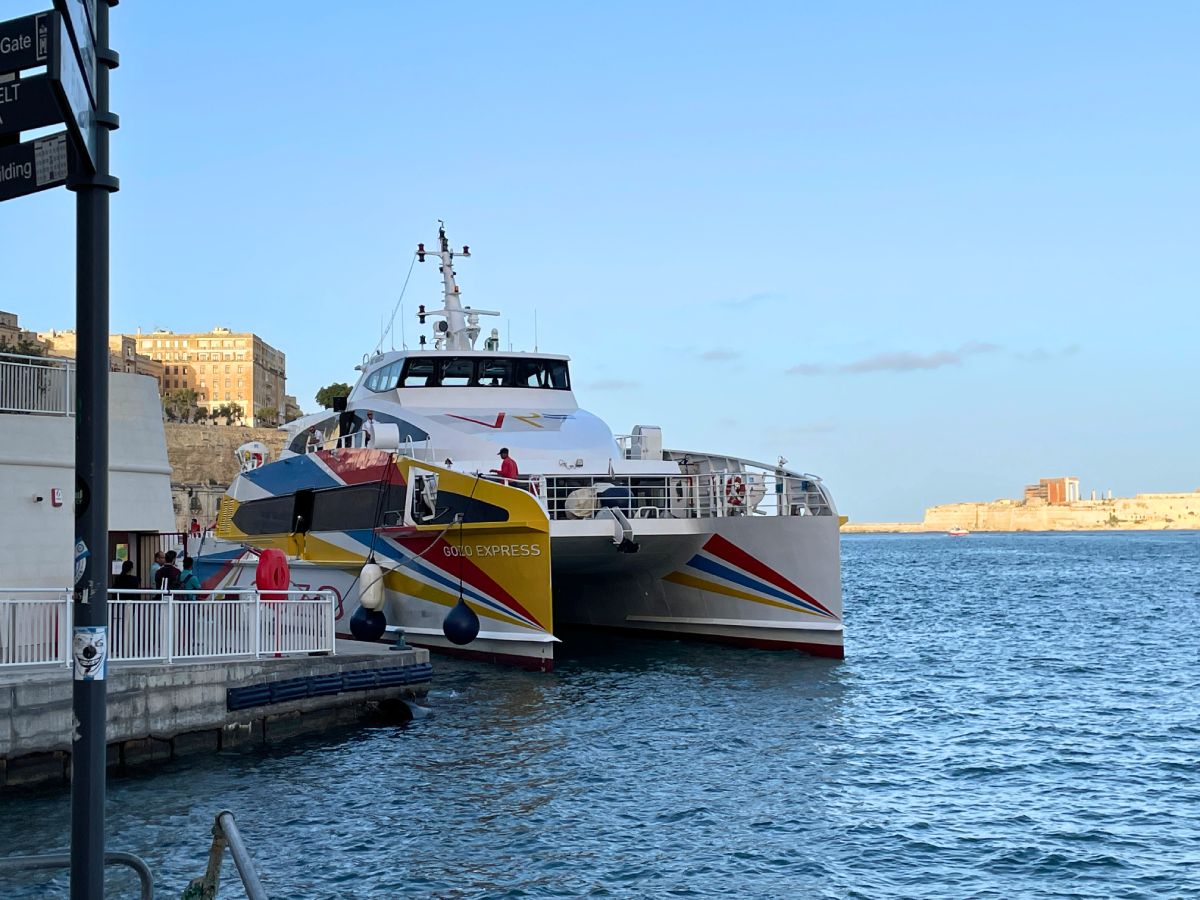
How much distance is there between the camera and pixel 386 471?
1917cm

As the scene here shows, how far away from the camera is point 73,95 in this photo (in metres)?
3.99

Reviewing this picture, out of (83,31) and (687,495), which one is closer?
(83,31)

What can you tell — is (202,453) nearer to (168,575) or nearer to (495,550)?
(495,550)

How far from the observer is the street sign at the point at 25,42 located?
155 inches

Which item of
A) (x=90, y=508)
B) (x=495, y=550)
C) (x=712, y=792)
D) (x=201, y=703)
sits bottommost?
(x=712, y=792)

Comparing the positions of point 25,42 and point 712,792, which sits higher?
point 25,42

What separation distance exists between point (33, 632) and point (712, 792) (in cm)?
633

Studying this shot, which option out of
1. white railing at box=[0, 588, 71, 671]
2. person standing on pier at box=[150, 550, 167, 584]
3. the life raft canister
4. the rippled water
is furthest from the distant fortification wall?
white railing at box=[0, 588, 71, 671]

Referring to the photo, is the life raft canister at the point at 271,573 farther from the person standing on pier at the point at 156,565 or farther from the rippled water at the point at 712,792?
the rippled water at the point at 712,792

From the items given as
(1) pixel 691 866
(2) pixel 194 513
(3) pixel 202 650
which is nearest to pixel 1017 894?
(1) pixel 691 866

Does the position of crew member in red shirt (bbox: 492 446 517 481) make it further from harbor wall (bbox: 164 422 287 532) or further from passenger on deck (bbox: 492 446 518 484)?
harbor wall (bbox: 164 422 287 532)

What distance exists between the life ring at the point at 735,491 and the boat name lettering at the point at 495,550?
376 cm

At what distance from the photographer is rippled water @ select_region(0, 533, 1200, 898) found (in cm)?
851

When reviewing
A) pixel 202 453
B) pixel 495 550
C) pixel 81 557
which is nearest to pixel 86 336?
pixel 81 557
